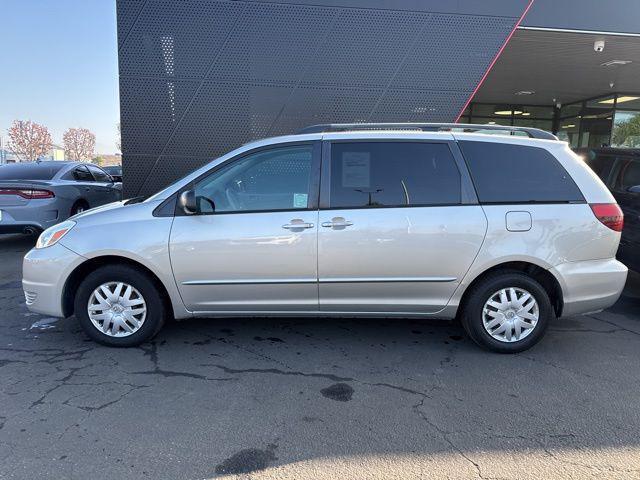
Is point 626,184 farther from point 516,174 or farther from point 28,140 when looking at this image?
point 28,140

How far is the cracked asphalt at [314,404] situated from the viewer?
8.48 feet

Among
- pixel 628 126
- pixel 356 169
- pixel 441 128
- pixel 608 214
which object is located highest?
pixel 628 126

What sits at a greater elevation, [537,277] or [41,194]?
[41,194]

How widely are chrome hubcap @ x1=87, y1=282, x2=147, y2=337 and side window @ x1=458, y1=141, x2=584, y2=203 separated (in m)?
2.93

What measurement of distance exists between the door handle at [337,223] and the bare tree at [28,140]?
66.7m

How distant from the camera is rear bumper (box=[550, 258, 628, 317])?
386 cm

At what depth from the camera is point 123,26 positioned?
7.72m

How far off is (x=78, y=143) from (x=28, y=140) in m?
15.4

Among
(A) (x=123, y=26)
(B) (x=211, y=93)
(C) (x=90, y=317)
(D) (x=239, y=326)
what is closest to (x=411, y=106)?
(B) (x=211, y=93)

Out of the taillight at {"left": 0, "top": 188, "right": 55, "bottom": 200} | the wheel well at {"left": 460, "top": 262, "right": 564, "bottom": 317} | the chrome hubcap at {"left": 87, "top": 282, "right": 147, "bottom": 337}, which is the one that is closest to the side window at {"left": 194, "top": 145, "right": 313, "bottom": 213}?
the chrome hubcap at {"left": 87, "top": 282, "right": 147, "bottom": 337}

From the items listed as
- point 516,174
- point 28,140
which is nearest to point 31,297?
point 516,174

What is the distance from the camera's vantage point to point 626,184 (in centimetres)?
583

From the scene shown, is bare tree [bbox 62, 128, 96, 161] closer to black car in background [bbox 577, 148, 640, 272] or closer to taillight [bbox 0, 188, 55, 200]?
taillight [bbox 0, 188, 55, 200]

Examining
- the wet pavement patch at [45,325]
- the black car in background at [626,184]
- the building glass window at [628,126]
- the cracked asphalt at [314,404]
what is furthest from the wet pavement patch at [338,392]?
the building glass window at [628,126]
